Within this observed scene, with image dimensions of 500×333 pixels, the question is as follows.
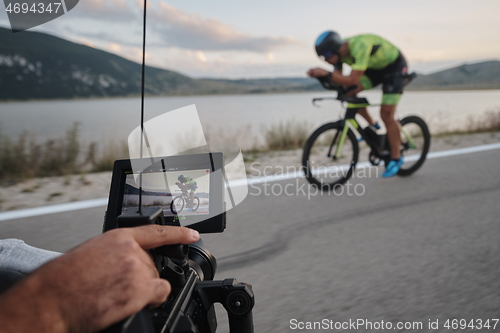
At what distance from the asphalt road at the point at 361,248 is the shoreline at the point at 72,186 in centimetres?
79

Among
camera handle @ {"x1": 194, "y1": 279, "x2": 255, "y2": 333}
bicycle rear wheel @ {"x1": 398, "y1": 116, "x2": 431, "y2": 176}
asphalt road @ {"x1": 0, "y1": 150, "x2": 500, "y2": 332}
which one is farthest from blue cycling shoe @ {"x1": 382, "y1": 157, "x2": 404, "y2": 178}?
camera handle @ {"x1": 194, "y1": 279, "x2": 255, "y2": 333}

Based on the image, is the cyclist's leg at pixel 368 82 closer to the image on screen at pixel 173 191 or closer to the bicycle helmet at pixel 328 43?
the bicycle helmet at pixel 328 43

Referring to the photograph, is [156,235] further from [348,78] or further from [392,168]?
[392,168]

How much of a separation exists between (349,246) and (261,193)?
1.72m

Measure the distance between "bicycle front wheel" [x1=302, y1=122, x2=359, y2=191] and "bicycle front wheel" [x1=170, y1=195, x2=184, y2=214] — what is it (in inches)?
148

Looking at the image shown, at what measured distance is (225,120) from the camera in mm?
9930

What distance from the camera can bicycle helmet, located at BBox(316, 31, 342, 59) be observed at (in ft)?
15.7

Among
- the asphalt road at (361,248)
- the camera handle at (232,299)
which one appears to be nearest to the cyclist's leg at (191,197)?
the camera handle at (232,299)

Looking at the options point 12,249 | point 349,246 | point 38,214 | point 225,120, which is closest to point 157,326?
point 12,249

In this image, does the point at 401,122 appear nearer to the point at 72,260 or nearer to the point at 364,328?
the point at 364,328

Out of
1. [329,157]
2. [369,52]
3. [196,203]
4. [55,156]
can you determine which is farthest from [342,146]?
[55,156]

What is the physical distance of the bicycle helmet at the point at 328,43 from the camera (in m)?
4.78

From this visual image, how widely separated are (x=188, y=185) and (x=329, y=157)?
13.7 ft

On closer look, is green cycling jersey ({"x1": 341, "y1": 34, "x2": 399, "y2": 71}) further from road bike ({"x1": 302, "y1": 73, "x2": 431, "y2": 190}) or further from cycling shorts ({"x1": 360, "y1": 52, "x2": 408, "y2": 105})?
road bike ({"x1": 302, "y1": 73, "x2": 431, "y2": 190})
